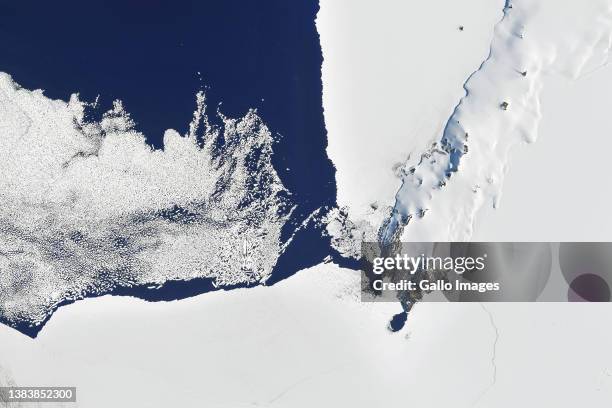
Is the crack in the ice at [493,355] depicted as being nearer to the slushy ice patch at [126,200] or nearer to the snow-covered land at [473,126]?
the snow-covered land at [473,126]

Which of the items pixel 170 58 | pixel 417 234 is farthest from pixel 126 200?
pixel 417 234

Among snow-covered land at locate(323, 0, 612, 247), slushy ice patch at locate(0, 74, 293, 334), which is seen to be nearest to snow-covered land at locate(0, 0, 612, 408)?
snow-covered land at locate(323, 0, 612, 247)

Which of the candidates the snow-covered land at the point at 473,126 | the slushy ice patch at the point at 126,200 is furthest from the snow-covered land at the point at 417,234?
the slushy ice patch at the point at 126,200

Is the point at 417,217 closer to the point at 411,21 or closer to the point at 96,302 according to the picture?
the point at 411,21

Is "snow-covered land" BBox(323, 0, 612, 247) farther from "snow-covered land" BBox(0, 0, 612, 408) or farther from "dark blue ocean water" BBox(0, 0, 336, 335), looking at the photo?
"dark blue ocean water" BBox(0, 0, 336, 335)

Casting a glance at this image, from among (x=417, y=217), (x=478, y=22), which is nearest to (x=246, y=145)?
(x=417, y=217)

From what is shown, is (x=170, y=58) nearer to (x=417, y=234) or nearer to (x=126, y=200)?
(x=126, y=200)

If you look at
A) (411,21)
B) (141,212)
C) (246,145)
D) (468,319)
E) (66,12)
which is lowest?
(468,319)

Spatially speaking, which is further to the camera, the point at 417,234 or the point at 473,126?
the point at 417,234
